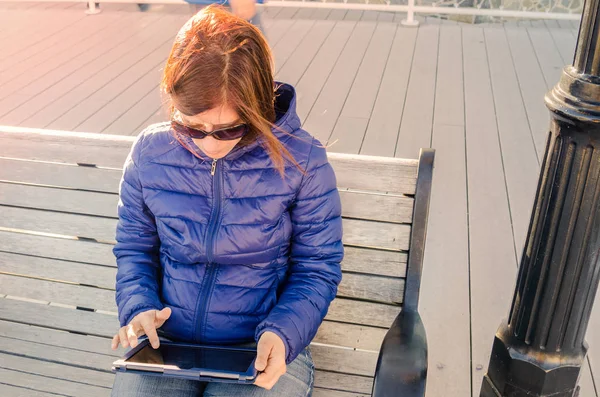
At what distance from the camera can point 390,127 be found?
3.87 metres

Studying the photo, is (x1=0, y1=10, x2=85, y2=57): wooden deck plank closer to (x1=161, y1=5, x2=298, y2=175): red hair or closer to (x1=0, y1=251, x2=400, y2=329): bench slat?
(x1=0, y1=251, x2=400, y2=329): bench slat

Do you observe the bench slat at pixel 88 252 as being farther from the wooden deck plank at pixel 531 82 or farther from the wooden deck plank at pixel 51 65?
the wooden deck plank at pixel 51 65

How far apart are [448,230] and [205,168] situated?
1.71m

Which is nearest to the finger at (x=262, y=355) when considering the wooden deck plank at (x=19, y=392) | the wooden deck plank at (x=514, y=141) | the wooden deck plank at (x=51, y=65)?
the wooden deck plank at (x=19, y=392)

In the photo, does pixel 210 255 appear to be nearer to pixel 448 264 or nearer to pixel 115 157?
pixel 115 157

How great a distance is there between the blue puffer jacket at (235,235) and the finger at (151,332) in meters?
0.05

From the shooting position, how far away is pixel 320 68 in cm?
472

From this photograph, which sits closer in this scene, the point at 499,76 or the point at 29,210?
the point at 29,210

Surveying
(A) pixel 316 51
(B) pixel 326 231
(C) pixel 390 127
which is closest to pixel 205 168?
(B) pixel 326 231

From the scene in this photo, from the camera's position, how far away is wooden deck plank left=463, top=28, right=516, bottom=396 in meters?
2.57

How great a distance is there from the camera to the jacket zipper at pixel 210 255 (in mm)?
1644

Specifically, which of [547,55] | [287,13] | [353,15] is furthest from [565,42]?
[287,13]

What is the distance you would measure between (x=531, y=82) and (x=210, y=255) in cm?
344

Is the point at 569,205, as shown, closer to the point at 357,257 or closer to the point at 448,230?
the point at 357,257
